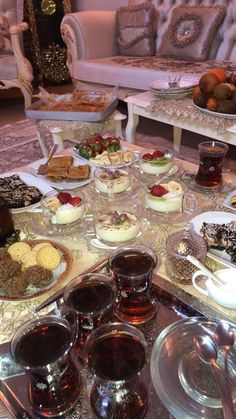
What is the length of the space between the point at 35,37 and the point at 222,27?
2.49m

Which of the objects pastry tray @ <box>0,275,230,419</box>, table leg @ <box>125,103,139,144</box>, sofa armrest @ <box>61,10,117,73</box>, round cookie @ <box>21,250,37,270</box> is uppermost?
sofa armrest @ <box>61,10,117,73</box>

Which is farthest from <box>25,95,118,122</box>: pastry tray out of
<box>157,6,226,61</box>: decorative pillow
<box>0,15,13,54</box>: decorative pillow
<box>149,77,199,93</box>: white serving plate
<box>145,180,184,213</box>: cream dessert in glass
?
<box>0,15,13,54</box>: decorative pillow

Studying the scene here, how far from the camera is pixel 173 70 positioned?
311 cm

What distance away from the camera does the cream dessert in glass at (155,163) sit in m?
1.60

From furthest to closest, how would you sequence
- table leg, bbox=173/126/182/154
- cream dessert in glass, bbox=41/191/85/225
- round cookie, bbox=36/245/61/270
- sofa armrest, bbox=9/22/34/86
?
1. sofa armrest, bbox=9/22/34/86
2. table leg, bbox=173/126/182/154
3. cream dessert in glass, bbox=41/191/85/225
4. round cookie, bbox=36/245/61/270

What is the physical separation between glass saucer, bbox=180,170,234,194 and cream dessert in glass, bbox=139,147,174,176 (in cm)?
8

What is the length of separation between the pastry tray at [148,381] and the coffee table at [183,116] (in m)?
1.34

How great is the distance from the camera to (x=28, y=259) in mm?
1094

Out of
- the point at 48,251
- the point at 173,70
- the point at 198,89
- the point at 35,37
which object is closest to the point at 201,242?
the point at 48,251

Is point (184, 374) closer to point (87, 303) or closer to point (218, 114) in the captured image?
point (87, 303)

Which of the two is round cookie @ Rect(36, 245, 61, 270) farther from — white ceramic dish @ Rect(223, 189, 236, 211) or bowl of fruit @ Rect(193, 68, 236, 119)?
bowl of fruit @ Rect(193, 68, 236, 119)

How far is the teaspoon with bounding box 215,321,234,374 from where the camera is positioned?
31.7 inches

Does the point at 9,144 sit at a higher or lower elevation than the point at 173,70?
lower

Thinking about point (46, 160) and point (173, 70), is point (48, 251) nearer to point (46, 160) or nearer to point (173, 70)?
point (46, 160)
